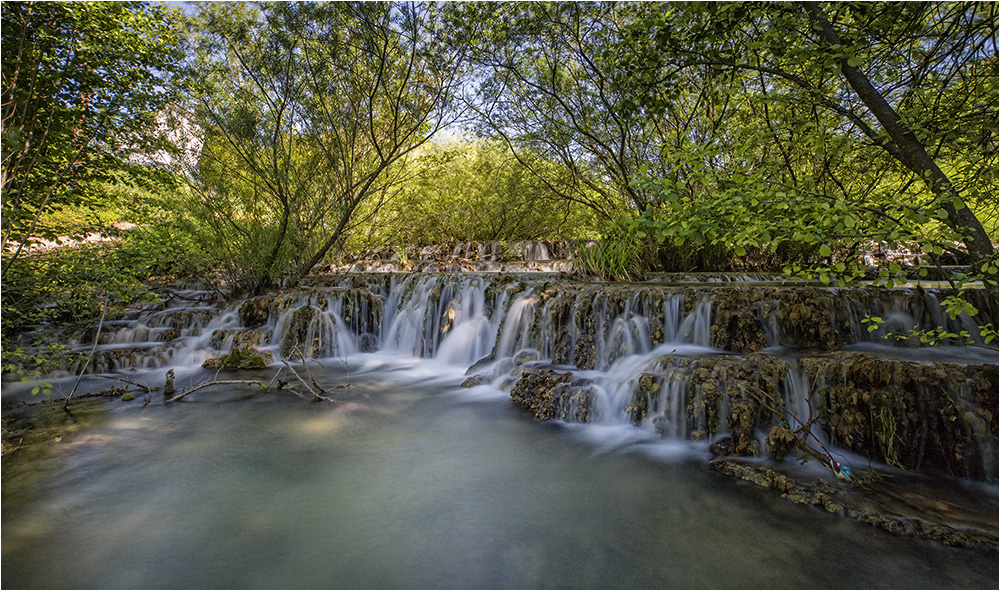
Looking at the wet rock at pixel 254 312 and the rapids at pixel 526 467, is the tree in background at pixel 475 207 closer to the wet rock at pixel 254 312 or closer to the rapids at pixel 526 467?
the wet rock at pixel 254 312

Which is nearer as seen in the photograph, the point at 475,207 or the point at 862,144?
the point at 862,144

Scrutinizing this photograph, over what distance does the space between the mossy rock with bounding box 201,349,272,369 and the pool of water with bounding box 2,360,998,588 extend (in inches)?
95.8

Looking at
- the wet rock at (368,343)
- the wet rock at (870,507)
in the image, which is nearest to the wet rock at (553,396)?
the wet rock at (870,507)

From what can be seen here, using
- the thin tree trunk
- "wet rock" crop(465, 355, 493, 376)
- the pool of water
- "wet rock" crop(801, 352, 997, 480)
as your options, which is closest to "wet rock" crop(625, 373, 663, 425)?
the pool of water

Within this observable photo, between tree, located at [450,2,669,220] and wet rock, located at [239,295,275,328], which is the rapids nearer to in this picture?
wet rock, located at [239,295,275,328]

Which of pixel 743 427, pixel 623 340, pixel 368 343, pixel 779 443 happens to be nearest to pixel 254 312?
pixel 368 343

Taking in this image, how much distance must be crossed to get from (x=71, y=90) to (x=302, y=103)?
4.54 metres

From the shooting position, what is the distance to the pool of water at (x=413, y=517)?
8.40 feet

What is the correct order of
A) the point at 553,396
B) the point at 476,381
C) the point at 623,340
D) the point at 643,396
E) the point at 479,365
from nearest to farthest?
the point at 643,396
the point at 553,396
the point at 623,340
the point at 476,381
the point at 479,365

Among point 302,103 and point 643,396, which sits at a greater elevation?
point 302,103

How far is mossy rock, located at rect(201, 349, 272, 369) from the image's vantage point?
724 centimetres

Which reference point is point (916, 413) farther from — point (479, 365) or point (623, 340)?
point (479, 365)

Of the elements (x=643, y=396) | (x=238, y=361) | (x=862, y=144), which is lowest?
(x=643, y=396)

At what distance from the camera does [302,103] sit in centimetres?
924
